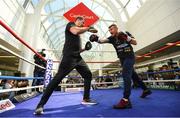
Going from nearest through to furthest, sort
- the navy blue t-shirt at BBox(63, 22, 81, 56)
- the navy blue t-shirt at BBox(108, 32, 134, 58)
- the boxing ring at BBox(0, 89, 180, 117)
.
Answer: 1. the boxing ring at BBox(0, 89, 180, 117)
2. the navy blue t-shirt at BBox(63, 22, 81, 56)
3. the navy blue t-shirt at BBox(108, 32, 134, 58)

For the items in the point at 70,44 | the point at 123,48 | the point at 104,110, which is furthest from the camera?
the point at 123,48

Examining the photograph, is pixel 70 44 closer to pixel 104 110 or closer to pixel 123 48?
pixel 123 48

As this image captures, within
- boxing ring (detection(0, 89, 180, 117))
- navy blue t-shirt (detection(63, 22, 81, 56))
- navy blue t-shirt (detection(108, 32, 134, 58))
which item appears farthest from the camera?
navy blue t-shirt (detection(108, 32, 134, 58))

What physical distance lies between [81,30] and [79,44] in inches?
10.2

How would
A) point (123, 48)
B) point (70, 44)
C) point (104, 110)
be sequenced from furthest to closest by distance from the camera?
point (123, 48) → point (70, 44) → point (104, 110)

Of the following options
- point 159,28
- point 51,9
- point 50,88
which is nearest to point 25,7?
point 51,9

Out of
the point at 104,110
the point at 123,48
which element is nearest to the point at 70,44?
the point at 123,48

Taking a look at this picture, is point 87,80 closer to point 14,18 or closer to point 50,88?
point 50,88

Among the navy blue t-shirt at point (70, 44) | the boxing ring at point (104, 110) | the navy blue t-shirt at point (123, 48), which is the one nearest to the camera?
the boxing ring at point (104, 110)

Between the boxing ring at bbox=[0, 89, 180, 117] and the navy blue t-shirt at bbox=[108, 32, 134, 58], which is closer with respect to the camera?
the boxing ring at bbox=[0, 89, 180, 117]

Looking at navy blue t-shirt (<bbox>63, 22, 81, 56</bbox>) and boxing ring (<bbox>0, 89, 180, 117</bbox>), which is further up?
navy blue t-shirt (<bbox>63, 22, 81, 56</bbox>)

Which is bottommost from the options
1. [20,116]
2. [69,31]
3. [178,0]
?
[20,116]

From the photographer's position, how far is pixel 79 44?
168 cm

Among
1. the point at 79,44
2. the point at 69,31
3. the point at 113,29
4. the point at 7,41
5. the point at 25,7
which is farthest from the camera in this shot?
the point at 25,7
